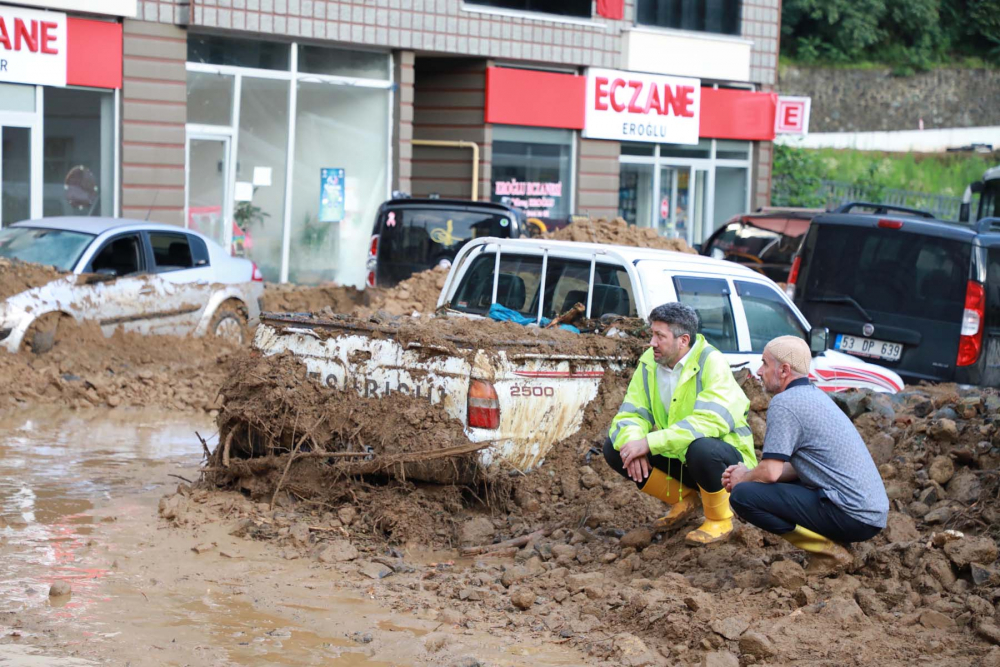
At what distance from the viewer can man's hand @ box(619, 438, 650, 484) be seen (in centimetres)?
640

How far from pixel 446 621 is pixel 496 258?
11.8 feet

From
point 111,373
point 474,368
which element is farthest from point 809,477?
point 111,373

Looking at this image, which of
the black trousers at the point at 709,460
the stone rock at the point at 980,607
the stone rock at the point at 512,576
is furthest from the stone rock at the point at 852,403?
the stone rock at the point at 512,576

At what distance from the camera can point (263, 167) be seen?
18984 millimetres

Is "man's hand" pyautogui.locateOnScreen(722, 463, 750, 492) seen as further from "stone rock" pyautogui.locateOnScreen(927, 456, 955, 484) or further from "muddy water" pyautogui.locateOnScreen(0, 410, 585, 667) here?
"stone rock" pyautogui.locateOnScreen(927, 456, 955, 484)

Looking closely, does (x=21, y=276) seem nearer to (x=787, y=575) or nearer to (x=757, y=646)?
(x=787, y=575)

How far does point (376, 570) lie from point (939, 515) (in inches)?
122

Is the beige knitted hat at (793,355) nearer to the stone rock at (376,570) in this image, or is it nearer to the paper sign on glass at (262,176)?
the stone rock at (376,570)

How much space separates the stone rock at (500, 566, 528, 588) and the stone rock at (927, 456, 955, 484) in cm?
255

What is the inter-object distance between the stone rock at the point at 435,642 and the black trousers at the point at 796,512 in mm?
1543

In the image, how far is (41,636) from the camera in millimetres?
5328

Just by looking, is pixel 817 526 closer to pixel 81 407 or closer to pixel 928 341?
pixel 928 341

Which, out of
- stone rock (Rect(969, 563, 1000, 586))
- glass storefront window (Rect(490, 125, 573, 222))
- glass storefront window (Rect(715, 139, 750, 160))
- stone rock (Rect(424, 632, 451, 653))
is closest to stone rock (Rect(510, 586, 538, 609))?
stone rock (Rect(424, 632, 451, 653))

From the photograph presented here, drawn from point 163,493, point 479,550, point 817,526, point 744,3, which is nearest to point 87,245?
point 163,493
